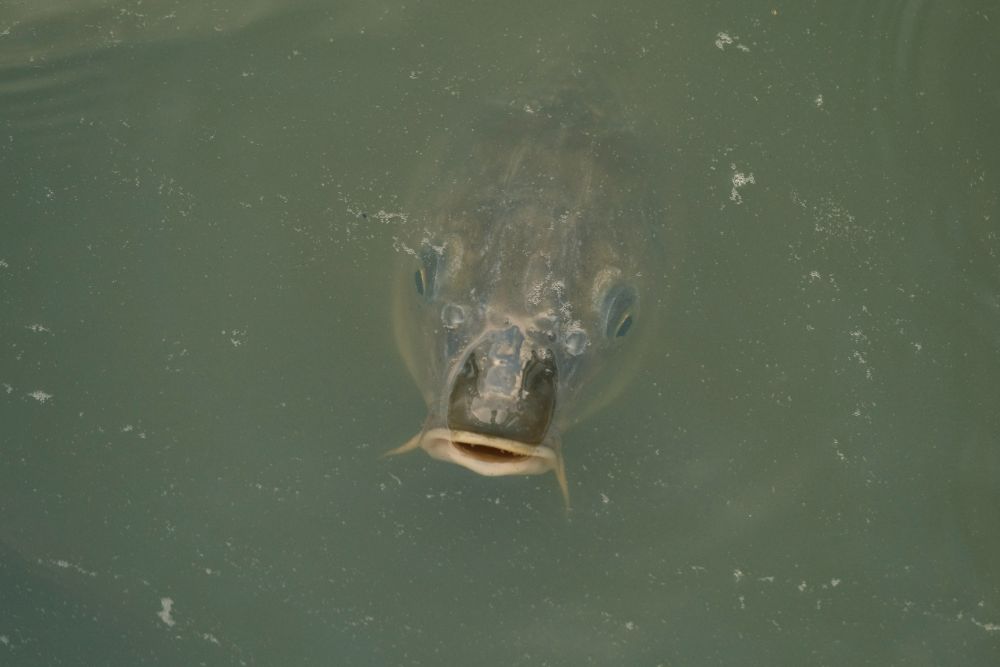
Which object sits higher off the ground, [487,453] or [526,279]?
[526,279]

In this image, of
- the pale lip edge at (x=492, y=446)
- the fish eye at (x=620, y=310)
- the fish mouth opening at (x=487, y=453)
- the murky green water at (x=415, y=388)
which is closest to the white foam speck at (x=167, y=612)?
the murky green water at (x=415, y=388)

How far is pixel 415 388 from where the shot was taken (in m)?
3.77

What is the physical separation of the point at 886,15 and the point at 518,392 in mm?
2530

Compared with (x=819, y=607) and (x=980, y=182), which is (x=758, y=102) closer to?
(x=980, y=182)

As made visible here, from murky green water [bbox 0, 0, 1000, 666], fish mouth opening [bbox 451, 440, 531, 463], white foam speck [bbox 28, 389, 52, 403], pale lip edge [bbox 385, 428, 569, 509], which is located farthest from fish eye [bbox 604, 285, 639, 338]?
white foam speck [bbox 28, 389, 52, 403]

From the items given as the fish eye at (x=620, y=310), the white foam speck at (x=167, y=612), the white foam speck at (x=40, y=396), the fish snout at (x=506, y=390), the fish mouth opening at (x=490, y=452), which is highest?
the fish eye at (x=620, y=310)

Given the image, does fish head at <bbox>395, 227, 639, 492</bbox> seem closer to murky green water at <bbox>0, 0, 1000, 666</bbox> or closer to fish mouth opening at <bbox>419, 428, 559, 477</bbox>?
fish mouth opening at <bbox>419, 428, 559, 477</bbox>

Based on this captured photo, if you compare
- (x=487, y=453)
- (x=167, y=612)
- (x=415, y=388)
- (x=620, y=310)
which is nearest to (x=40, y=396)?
(x=167, y=612)

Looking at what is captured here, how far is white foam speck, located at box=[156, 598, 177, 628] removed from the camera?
150 inches

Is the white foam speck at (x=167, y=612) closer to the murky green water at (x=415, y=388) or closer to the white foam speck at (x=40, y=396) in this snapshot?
the murky green water at (x=415, y=388)

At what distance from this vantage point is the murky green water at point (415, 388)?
3.75 m

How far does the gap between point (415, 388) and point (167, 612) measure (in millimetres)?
1268

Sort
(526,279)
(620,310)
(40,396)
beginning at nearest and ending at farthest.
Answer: (526,279), (620,310), (40,396)

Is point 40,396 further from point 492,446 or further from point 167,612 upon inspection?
point 492,446
